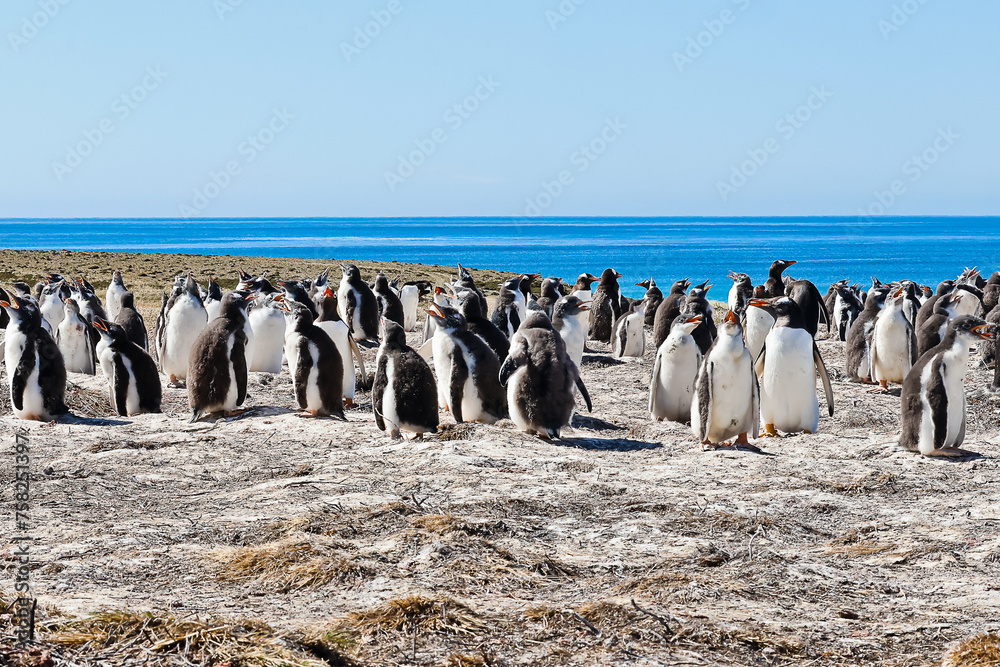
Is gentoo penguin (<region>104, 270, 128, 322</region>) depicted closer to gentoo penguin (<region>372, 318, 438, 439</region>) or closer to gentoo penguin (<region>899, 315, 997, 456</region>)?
gentoo penguin (<region>372, 318, 438, 439</region>)

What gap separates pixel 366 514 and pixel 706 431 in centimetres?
338

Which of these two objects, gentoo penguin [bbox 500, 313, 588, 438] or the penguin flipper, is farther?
the penguin flipper

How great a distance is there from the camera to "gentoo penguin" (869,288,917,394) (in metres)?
10.7

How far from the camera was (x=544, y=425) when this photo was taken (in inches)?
314

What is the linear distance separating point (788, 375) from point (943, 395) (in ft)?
→ 4.47

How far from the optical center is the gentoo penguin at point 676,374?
353 inches

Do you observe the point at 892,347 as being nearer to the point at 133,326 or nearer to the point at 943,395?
the point at 943,395

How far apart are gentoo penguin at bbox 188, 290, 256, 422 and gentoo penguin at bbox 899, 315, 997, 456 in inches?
220

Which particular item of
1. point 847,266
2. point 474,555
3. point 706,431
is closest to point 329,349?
point 706,431

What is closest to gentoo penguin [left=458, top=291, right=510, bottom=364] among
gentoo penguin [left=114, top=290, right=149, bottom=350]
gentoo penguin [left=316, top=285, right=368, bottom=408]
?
gentoo penguin [left=316, top=285, right=368, bottom=408]

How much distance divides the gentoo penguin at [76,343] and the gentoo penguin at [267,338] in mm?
2038

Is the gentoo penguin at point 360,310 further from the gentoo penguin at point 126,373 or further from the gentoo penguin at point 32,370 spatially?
the gentoo penguin at point 32,370

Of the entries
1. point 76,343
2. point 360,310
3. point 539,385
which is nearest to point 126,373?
point 76,343

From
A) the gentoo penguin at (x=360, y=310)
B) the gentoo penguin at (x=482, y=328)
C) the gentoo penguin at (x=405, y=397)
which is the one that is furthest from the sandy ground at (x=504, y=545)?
the gentoo penguin at (x=360, y=310)
